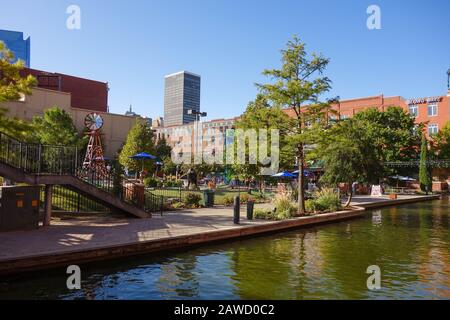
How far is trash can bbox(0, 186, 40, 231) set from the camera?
1310 cm

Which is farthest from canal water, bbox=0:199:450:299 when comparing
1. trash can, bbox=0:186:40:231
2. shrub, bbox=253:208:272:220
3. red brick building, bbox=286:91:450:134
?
red brick building, bbox=286:91:450:134

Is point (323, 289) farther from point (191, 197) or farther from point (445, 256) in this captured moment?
point (191, 197)

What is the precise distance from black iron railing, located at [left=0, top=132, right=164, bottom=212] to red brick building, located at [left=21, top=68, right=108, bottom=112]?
70494mm

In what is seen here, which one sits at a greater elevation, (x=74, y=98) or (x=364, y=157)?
(x=74, y=98)

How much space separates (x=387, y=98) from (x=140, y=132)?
46651 mm

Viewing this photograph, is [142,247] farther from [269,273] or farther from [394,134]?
[394,134]

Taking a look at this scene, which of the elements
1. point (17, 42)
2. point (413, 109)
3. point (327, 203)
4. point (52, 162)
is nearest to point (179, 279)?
point (52, 162)

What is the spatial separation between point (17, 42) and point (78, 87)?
9296cm

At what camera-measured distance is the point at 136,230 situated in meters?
14.0

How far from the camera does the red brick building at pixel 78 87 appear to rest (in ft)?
264

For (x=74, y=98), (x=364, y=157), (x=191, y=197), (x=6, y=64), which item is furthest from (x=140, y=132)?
(x=74, y=98)

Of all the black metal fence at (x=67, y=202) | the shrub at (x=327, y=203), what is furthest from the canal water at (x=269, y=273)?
the black metal fence at (x=67, y=202)

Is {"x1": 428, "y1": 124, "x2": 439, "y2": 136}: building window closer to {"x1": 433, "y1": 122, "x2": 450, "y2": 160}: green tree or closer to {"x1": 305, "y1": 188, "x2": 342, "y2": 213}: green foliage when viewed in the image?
{"x1": 433, "y1": 122, "x2": 450, "y2": 160}: green tree
